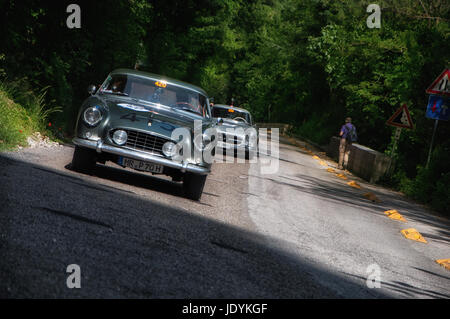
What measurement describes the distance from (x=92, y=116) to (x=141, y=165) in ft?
3.46

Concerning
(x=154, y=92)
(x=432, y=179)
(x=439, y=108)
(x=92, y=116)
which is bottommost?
(x=432, y=179)

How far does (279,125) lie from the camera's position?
6081 centimetres

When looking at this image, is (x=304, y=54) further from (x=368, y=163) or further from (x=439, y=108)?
(x=439, y=108)

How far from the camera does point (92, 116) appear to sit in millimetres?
9008

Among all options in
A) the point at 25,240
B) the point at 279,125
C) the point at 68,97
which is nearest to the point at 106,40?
the point at 68,97

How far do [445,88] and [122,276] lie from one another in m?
13.8

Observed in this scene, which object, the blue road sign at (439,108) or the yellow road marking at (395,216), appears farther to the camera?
the blue road sign at (439,108)

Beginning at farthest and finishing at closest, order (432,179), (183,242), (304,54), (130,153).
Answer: (304,54)
(432,179)
(130,153)
(183,242)

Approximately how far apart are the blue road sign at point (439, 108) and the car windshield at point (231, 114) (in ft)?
19.6

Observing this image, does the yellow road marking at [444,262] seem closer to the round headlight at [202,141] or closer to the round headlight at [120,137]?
the round headlight at [202,141]

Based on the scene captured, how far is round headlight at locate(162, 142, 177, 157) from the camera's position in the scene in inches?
352

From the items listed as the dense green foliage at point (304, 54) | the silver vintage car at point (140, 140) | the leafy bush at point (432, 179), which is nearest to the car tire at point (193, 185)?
the silver vintage car at point (140, 140)

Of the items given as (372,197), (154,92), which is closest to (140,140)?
(154,92)

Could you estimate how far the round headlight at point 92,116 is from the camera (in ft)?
29.3
